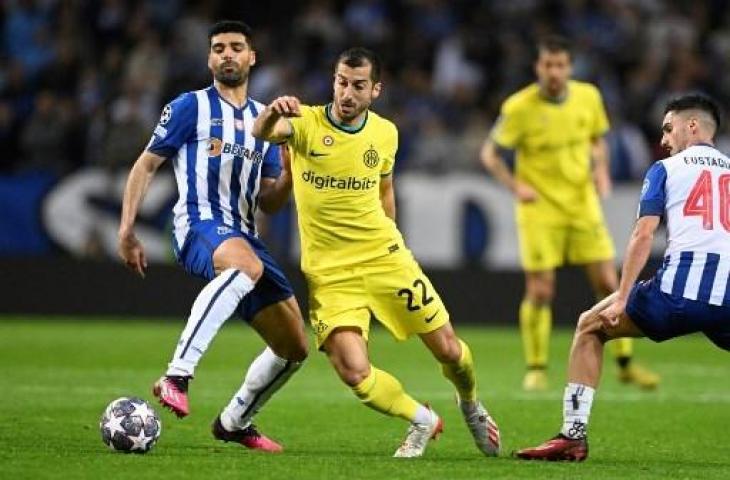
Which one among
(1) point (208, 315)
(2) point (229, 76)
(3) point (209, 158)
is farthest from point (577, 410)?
(2) point (229, 76)

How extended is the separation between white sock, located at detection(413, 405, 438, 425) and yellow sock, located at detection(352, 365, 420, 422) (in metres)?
0.04

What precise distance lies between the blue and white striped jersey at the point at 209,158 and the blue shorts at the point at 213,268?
64 millimetres

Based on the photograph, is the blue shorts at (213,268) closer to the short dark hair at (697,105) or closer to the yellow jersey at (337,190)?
the yellow jersey at (337,190)

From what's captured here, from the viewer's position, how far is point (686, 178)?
7.73 meters

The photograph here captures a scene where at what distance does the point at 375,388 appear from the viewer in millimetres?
7809

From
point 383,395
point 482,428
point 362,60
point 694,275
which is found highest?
point 362,60

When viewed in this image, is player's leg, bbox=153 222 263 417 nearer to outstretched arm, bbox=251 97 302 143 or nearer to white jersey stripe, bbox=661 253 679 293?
outstretched arm, bbox=251 97 302 143

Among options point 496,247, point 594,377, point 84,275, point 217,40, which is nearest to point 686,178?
point 594,377

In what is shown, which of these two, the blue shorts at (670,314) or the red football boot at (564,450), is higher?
the blue shorts at (670,314)

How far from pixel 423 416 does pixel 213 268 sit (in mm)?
1283

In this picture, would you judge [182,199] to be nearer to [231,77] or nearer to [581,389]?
[231,77]

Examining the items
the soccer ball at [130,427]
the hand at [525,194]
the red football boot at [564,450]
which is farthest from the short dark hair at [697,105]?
the hand at [525,194]

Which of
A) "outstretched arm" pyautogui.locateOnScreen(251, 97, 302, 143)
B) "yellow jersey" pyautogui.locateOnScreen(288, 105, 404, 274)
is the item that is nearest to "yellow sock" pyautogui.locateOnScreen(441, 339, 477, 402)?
"yellow jersey" pyautogui.locateOnScreen(288, 105, 404, 274)

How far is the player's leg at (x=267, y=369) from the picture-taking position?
8.38m
